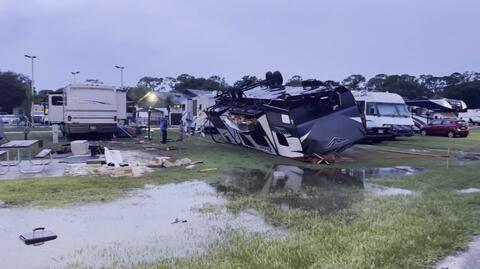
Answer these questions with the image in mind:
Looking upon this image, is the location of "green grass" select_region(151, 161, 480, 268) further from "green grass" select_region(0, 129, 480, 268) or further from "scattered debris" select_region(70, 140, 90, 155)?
"scattered debris" select_region(70, 140, 90, 155)

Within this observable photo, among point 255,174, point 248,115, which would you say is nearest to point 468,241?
point 255,174

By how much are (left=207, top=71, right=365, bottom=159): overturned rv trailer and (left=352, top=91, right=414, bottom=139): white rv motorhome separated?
902cm

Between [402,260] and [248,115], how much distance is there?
1089cm

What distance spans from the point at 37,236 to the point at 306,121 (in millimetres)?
9008

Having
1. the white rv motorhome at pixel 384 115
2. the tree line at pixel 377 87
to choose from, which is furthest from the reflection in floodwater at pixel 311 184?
the tree line at pixel 377 87

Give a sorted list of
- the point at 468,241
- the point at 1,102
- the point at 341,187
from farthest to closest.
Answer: the point at 1,102, the point at 341,187, the point at 468,241

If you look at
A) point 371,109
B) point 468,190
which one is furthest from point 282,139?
point 371,109

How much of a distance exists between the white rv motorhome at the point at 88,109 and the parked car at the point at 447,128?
67.4 feet

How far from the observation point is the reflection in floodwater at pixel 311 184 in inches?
297

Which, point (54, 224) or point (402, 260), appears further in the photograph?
point (54, 224)

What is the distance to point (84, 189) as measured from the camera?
27.1 ft

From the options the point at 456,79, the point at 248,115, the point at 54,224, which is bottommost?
the point at 54,224

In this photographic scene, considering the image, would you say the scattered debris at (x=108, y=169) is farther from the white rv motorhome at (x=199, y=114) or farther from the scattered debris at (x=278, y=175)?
the white rv motorhome at (x=199, y=114)

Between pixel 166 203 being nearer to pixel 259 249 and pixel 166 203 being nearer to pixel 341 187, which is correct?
pixel 259 249
